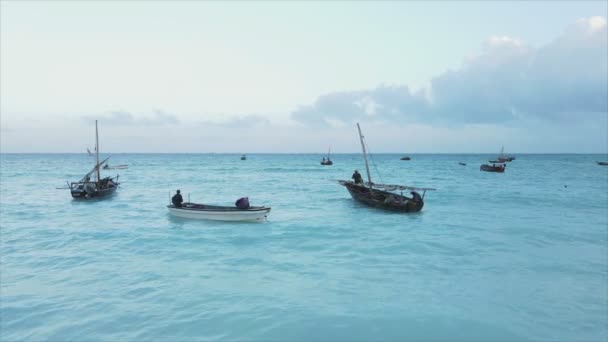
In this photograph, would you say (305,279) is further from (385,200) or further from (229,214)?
(385,200)

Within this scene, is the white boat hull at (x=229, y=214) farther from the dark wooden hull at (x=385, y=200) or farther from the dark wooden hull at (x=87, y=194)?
the dark wooden hull at (x=87, y=194)

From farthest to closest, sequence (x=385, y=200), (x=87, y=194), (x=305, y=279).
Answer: (x=87, y=194) < (x=385, y=200) < (x=305, y=279)

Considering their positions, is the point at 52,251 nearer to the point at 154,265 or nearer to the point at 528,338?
the point at 154,265

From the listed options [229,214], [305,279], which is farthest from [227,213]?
[305,279]

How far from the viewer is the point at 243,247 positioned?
19.5 metres

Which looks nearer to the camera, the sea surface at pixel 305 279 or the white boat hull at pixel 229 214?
the sea surface at pixel 305 279

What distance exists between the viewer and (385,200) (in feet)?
96.6

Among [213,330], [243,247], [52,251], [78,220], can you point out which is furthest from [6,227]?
[213,330]

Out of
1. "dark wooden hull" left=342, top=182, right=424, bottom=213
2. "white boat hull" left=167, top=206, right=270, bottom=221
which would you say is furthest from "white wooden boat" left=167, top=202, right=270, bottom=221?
"dark wooden hull" left=342, top=182, right=424, bottom=213

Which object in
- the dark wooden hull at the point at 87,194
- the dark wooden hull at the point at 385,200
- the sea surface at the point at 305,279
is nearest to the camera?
the sea surface at the point at 305,279

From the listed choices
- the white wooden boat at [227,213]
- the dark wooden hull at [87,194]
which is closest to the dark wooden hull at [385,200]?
the white wooden boat at [227,213]

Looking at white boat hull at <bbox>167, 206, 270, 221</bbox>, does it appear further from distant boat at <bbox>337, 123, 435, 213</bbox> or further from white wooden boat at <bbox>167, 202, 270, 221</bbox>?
distant boat at <bbox>337, 123, 435, 213</bbox>

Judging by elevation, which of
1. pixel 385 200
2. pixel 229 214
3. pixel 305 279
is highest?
pixel 385 200

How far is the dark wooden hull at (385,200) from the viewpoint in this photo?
2889 centimetres
